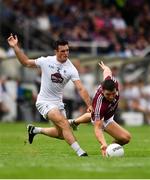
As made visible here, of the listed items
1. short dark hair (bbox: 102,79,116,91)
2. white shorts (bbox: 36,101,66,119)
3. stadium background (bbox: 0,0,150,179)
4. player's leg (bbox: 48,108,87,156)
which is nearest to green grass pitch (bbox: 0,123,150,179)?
player's leg (bbox: 48,108,87,156)

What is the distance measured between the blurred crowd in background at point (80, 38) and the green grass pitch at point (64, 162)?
413 inches

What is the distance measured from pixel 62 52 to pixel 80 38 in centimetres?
1916

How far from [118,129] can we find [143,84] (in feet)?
54.5

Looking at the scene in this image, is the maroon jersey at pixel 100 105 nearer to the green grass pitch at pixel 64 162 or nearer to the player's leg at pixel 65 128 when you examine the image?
the player's leg at pixel 65 128

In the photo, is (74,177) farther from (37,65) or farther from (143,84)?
(143,84)

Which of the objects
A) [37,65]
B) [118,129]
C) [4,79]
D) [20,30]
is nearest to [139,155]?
[118,129]

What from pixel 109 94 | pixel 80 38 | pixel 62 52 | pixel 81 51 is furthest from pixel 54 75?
pixel 81 51

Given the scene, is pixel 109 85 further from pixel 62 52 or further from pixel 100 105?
pixel 62 52

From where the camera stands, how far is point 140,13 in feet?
136

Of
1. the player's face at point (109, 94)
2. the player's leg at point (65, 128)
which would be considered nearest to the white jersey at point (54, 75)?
the player's leg at point (65, 128)

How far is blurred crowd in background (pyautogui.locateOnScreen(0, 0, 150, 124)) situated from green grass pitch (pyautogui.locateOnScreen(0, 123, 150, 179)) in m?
10.5

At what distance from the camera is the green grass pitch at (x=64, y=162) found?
1359cm

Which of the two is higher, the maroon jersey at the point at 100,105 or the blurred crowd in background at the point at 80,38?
the blurred crowd in background at the point at 80,38

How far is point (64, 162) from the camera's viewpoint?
15484 mm
